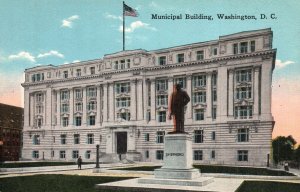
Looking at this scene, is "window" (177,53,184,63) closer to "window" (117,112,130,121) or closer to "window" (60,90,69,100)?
"window" (117,112,130,121)

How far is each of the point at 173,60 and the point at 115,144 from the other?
1871 cm

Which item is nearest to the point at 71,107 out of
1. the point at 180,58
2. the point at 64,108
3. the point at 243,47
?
the point at 64,108

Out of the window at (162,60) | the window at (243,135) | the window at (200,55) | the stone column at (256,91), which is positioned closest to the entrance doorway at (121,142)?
the window at (162,60)

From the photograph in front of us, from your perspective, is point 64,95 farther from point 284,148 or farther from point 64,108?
point 284,148

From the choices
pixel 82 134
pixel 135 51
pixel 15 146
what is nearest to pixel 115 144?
pixel 82 134

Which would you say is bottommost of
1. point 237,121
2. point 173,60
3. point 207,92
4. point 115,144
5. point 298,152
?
point 298,152

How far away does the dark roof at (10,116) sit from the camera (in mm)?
84875

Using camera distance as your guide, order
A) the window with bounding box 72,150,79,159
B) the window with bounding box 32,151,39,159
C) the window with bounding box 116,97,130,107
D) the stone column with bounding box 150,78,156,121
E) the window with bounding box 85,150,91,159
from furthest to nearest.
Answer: the window with bounding box 32,151,39,159
the window with bounding box 72,150,79,159
the window with bounding box 85,150,91,159
the window with bounding box 116,97,130,107
the stone column with bounding box 150,78,156,121

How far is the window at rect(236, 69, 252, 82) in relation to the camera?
55.0m

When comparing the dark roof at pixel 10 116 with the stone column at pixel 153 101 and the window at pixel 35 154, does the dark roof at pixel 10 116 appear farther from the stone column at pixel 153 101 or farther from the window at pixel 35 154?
the stone column at pixel 153 101

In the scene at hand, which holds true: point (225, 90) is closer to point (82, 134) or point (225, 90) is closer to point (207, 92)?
point (207, 92)

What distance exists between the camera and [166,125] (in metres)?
61.6

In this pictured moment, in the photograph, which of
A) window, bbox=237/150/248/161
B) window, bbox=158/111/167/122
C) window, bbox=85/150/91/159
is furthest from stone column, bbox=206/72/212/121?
window, bbox=85/150/91/159

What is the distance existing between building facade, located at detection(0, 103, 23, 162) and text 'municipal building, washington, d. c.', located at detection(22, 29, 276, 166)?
8355 mm
